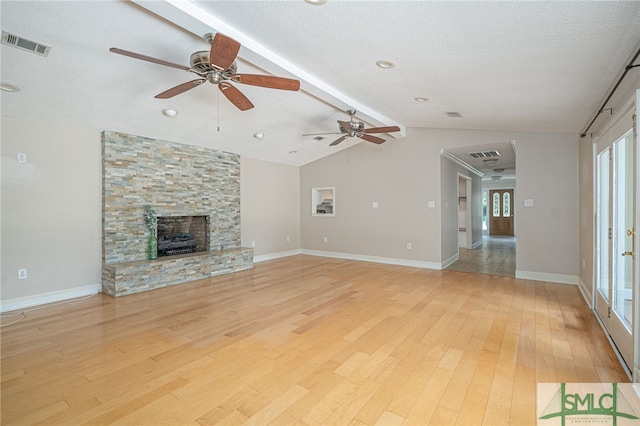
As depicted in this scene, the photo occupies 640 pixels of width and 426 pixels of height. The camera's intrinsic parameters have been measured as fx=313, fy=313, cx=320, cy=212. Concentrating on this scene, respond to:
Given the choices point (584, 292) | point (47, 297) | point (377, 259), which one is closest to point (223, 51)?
point (47, 297)

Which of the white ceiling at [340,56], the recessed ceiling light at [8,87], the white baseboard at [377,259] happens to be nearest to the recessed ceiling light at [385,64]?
the white ceiling at [340,56]

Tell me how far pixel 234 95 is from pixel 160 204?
313 centimetres

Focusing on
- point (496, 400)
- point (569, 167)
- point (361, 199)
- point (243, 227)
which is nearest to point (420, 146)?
point (361, 199)

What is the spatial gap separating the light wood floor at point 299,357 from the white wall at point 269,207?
2.80 metres

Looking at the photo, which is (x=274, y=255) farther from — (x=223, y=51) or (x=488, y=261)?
(x=223, y=51)

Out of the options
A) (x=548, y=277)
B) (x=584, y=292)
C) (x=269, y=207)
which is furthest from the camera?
(x=269, y=207)

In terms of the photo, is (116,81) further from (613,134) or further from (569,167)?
(569,167)

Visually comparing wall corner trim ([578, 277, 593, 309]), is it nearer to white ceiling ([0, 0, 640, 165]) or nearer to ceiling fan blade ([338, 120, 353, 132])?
white ceiling ([0, 0, 640, 165])

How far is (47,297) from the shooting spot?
4254 mm

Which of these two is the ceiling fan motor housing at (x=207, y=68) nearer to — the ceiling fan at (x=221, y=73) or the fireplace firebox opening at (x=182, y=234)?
the ceiling fan at (x=221, y=73)

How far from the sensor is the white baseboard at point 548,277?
16.8 feet

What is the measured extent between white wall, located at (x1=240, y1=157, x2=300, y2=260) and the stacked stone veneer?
17.6 inches

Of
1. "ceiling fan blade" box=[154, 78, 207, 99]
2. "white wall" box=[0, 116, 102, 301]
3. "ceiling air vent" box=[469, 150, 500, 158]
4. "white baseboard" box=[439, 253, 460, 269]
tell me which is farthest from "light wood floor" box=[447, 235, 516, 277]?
"white wall" box=[0, 116, 102, 301]

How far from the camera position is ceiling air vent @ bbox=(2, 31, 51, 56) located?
8.67ft
